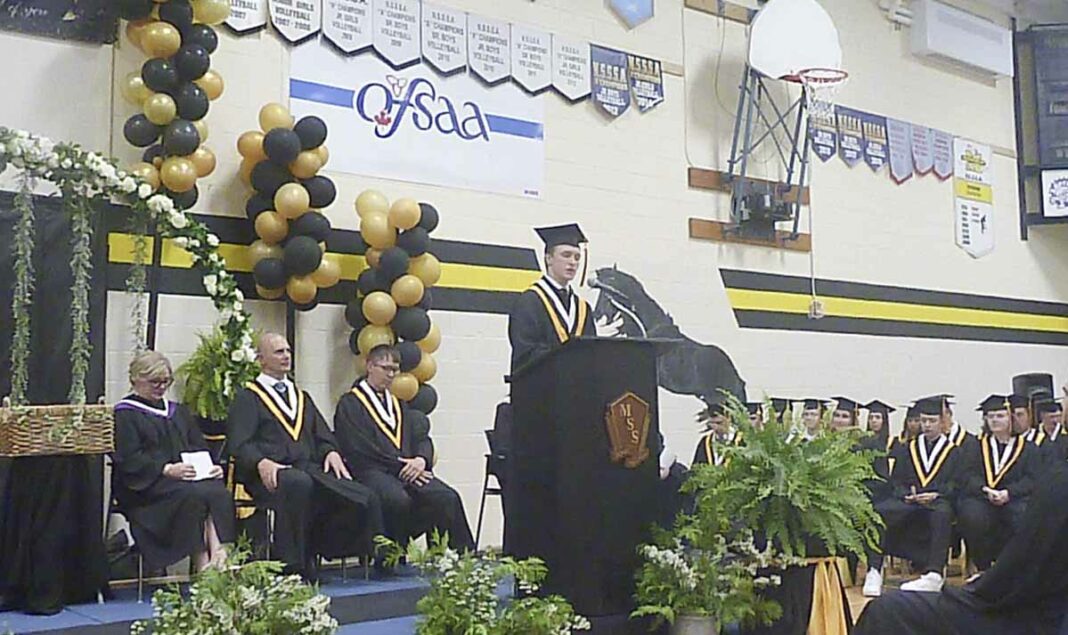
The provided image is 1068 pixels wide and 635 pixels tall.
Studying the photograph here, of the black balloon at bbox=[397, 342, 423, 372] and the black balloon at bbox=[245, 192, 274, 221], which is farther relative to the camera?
the black balloon at bbox=[397, 342, 423, 372]

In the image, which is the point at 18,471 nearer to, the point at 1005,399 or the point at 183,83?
the point at 183,83

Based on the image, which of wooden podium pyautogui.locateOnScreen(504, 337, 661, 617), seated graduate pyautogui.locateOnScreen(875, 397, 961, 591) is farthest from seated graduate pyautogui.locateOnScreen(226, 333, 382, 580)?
seated graduate pyautogui.locateOnScreen(875, 397, 961, 591)

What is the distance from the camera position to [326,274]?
662 cm

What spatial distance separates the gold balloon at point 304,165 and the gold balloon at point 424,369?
117 cm

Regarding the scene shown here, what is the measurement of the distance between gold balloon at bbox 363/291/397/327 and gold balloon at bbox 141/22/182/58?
1.58m

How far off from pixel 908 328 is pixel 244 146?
6381mm

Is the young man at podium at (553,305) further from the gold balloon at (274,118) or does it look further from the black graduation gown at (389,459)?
the gold balloon at (274,118)

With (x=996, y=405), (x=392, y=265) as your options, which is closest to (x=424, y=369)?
(x=392, y=265)

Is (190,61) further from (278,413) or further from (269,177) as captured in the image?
(278,413)

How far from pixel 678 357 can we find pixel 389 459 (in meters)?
3.14

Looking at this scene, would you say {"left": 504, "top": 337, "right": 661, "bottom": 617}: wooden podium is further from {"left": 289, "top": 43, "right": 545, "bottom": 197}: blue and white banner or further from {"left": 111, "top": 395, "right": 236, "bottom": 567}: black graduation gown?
{"left": 289, "top": 43, "right": 545, "bottom": 197}: blue and white banner

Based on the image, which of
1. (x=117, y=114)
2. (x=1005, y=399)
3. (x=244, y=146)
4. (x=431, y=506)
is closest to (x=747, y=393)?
(x=1005, y=399)

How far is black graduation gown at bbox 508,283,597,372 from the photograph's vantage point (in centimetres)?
526

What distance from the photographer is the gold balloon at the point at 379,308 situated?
21.8 ft
